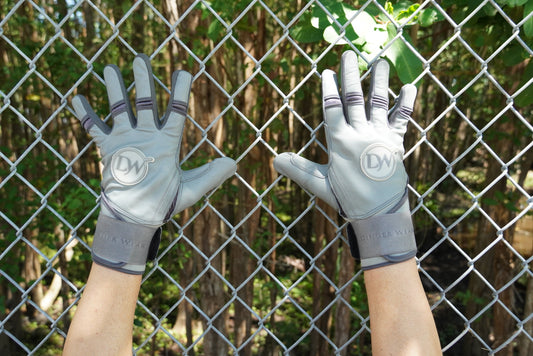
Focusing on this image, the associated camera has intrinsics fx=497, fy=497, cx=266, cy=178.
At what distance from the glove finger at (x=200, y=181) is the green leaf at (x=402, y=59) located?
1.80 feet

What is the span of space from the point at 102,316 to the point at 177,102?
0.60 m

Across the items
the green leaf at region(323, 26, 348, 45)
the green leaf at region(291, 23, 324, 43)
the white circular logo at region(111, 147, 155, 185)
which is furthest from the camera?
the green leaf at region(291, 23, 324, 43)

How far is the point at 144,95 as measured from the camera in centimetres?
130

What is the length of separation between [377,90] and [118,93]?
0.70m

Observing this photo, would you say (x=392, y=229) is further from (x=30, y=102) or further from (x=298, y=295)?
(x=298, y=295)

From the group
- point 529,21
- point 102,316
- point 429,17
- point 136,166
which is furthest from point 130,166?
point 529,21

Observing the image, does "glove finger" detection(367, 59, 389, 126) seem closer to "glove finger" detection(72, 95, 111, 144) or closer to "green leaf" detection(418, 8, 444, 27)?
"green leaf" detection(418, 8, 444, 27)

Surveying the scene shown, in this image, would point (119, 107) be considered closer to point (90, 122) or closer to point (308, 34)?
point (90, 122)

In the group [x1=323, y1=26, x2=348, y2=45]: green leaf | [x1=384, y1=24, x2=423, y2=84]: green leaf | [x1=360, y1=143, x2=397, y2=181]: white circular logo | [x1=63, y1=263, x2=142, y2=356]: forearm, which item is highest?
[x1=323, y1=26, x2=348, y2=45]: green leaf

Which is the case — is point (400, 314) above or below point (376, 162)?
below

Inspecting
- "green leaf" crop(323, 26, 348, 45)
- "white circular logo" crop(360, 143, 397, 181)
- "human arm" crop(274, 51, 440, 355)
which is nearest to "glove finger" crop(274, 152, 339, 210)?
"human arm" crop(274, 51, 440, 355)

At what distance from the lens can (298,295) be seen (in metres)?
5.69

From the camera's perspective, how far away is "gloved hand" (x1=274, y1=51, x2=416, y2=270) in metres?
1.34

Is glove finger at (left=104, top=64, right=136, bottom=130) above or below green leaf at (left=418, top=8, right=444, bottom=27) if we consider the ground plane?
below
